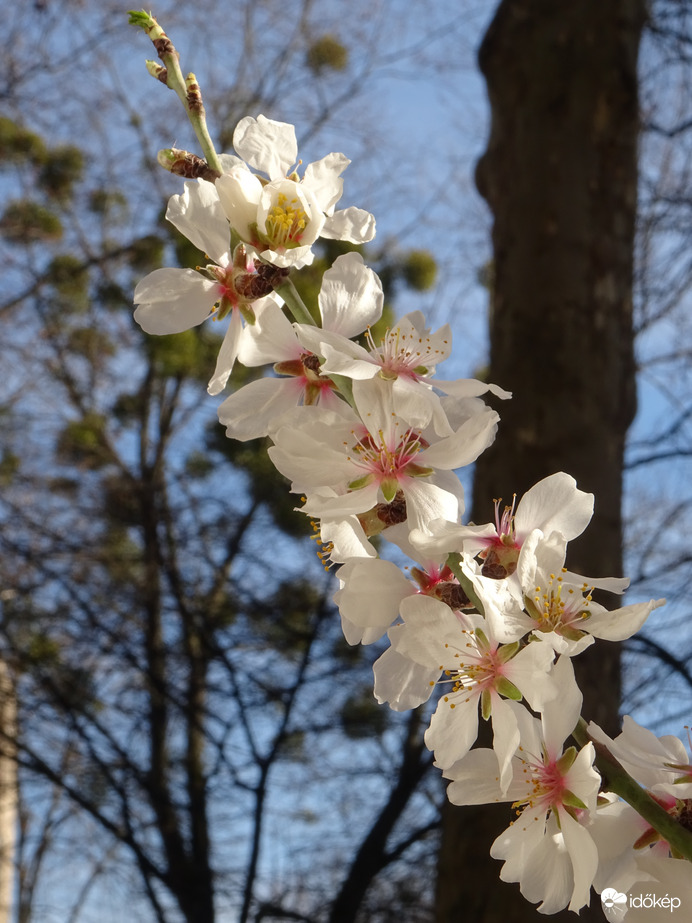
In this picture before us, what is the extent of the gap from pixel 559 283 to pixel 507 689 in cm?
123

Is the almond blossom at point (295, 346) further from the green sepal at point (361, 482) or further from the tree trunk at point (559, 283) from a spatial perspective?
the tree trunk at point (559, 283)

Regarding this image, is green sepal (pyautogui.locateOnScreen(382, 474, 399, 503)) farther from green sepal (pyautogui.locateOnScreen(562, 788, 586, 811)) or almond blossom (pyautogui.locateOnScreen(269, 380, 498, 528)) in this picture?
green sepal (pyautogui.locateOnScreen(562, 788, 586, 811))

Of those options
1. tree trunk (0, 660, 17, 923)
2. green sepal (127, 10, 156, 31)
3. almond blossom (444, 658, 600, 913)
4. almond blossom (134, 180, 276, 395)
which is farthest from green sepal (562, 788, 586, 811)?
tree trunk (0, 660, 17, 923)

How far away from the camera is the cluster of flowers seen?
0.32 m

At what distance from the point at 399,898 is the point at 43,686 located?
3.24 ft

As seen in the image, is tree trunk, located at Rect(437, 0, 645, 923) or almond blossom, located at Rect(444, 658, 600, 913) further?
tree trunk, located at Rect(437, 0, 645, 923)

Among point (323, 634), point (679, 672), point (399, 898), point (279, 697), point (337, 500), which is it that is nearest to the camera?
point (337, 500)

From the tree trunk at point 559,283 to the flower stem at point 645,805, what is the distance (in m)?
0.92

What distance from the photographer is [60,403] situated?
2816 mm

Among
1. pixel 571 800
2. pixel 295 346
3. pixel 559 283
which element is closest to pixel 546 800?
pixel 571 800

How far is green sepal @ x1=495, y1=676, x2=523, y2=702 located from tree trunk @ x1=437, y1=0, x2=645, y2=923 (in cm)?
93

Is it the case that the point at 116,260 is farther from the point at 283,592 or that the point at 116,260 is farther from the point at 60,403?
the point at 283,592

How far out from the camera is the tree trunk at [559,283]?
1.26m

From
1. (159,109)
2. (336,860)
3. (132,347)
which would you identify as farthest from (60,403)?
(336,860)
